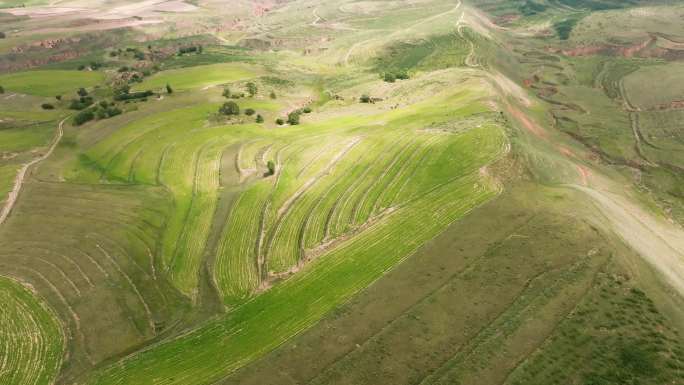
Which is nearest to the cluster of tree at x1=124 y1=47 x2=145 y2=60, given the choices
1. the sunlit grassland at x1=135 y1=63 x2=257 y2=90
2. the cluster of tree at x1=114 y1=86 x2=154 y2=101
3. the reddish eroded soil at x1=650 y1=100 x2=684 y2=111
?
the sunlit grassland at x1=135 y1=63 x2=257 y2=90

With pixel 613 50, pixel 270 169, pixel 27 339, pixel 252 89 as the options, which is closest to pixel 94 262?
pixel 27 339

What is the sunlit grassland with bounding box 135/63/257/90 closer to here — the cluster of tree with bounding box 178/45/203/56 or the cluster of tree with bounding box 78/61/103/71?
the cluster of tree with bounding box 178/45/203/56

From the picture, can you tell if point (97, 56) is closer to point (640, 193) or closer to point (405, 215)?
point (405, 215)

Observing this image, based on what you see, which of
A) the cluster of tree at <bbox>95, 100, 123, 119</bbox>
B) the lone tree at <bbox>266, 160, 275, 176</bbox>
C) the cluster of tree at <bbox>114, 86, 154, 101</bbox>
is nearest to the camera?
the lone tree at <bbox>266, 160, 275, 176</bbox>

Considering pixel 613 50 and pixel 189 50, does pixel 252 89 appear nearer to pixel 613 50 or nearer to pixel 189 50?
pixel 189 50

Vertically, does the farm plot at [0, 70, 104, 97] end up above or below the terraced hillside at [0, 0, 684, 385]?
above
